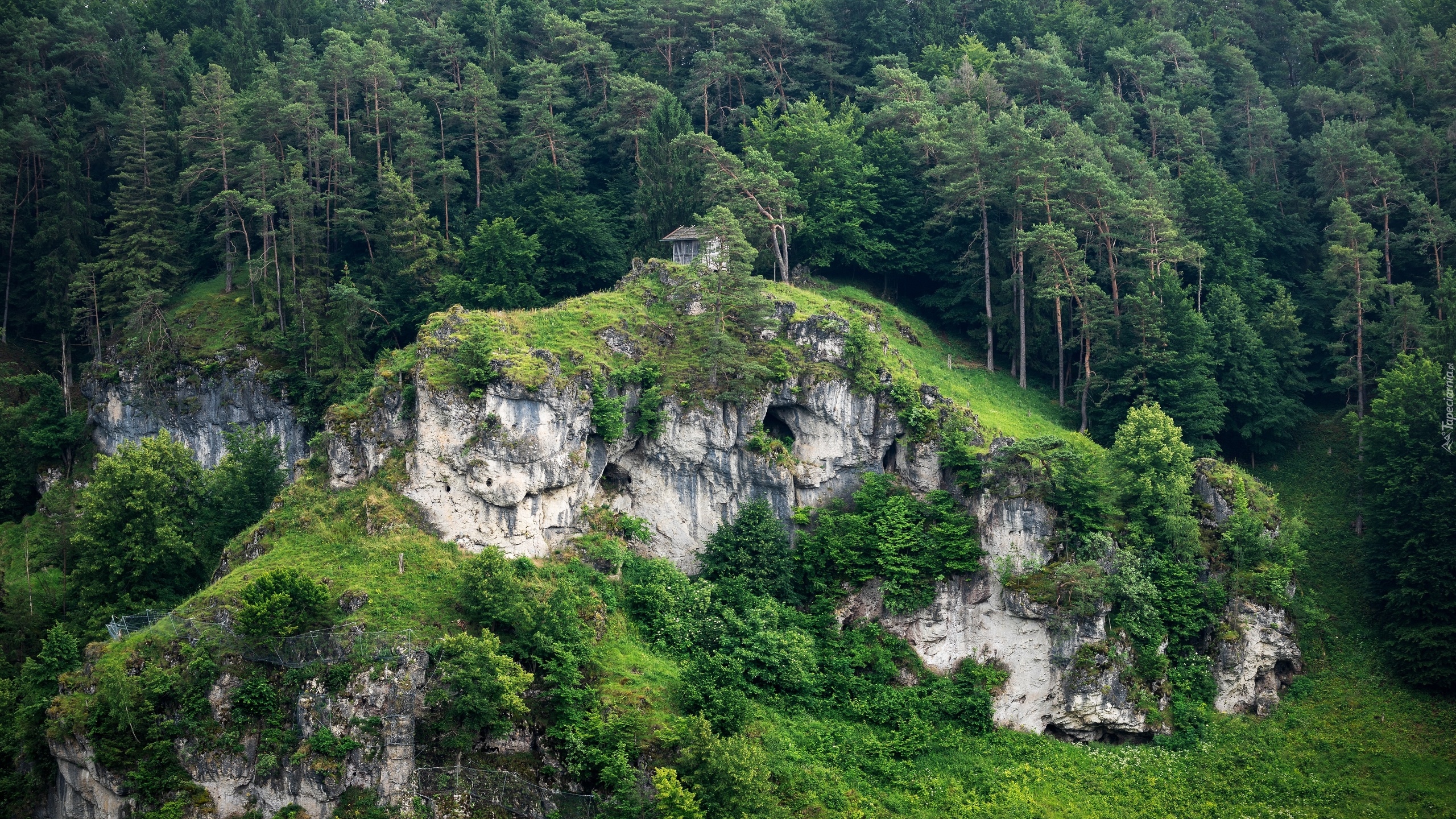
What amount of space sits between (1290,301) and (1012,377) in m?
12.7

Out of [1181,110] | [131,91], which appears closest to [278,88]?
[131,91]

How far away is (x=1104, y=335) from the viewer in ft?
181

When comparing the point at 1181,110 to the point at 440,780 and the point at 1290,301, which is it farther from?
the point at 440,780

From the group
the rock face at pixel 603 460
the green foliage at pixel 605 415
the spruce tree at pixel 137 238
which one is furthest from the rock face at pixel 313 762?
the spruce tree at pixel 137 238

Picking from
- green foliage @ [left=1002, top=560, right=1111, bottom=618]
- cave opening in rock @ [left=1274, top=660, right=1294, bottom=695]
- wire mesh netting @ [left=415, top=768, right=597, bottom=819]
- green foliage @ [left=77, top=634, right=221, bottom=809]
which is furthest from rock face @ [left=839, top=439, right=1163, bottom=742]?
green foliage @ [left=77, top=634, right=221, bottom=809]

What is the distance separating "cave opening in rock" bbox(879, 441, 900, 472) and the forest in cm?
123

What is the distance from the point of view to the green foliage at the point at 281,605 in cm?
3941

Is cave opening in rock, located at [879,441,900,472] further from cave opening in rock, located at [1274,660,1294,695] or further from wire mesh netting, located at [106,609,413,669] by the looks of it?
wire mesh netting, located at [106,609,413,669]

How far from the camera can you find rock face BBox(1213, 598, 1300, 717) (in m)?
45.5

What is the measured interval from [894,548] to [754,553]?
15.9 feet

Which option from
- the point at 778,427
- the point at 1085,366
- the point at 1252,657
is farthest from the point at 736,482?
the point at 1252,657

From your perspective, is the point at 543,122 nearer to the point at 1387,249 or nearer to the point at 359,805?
the point at 359,805

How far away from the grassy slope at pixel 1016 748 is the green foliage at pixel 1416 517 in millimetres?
1466

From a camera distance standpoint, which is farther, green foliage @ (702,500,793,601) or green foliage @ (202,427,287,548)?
green foliage @ (202,427,287,548)
